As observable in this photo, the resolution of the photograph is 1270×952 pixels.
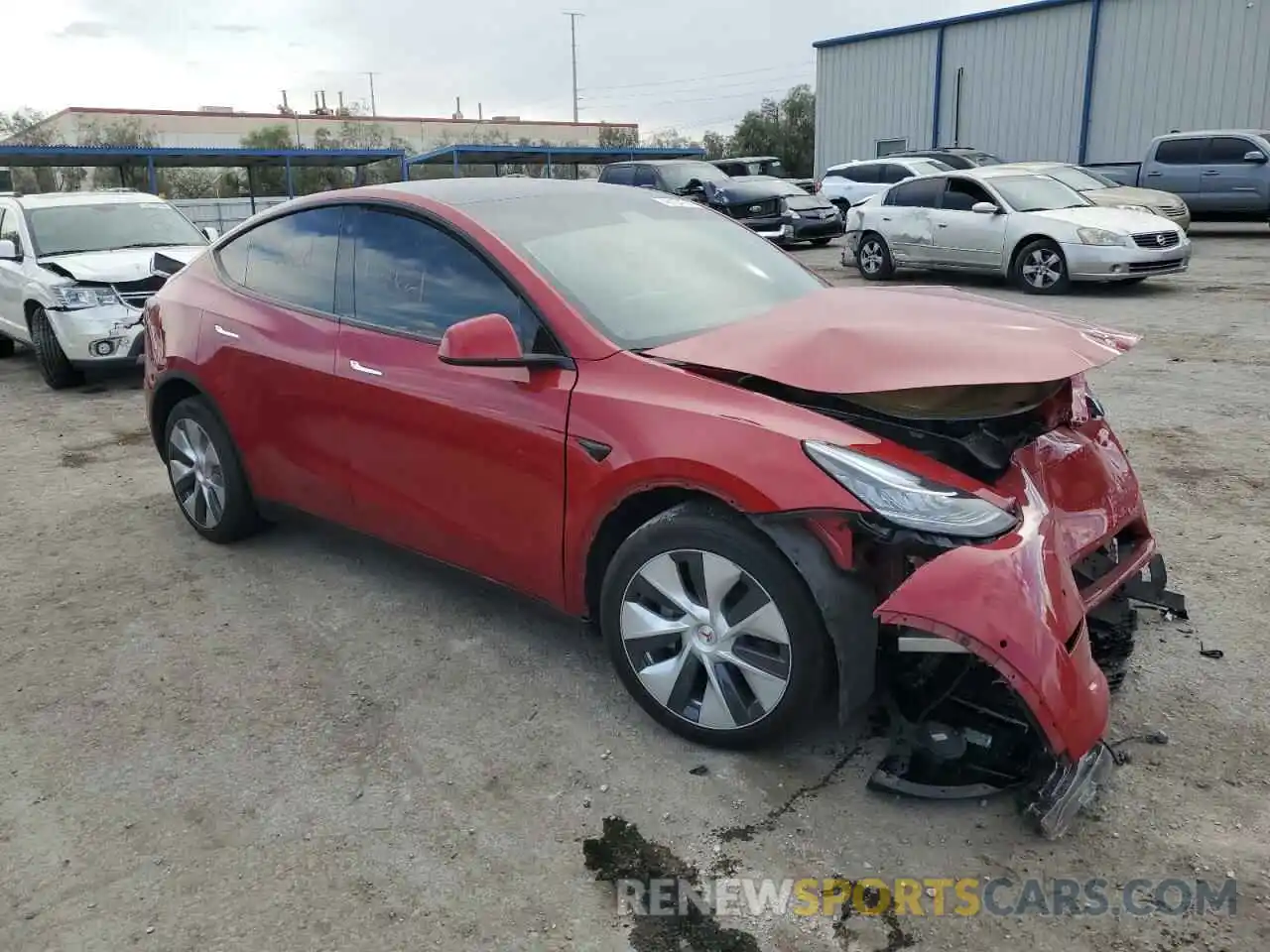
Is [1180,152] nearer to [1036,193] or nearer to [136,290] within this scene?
[1036,193]

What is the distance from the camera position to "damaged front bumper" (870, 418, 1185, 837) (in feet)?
7.77

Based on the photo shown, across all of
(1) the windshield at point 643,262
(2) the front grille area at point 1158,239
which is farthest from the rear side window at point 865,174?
(1) the windshield at point 643,262

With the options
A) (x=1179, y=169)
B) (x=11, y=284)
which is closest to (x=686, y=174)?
(x=1179, y=169)

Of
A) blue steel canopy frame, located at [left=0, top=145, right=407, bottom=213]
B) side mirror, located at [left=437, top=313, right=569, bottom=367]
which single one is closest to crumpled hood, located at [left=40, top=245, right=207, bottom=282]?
side mirror, located at [left=437, top=313, right=569, bottom=367]

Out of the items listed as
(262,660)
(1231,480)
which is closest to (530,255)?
(262,660)

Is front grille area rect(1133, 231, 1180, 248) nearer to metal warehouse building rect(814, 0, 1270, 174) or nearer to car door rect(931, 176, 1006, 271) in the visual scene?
car door rect(931, 176, 1006, 271)

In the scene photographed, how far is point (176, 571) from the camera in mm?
4594

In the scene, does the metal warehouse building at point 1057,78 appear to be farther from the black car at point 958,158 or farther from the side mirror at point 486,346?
the side mirror at point 486,346

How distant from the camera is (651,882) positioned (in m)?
2.49

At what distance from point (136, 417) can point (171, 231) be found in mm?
2791

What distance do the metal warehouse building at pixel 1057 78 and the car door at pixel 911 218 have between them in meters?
14.6

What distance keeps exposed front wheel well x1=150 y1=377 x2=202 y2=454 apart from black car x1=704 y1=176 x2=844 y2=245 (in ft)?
46.2

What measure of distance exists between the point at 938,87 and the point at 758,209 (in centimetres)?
1324

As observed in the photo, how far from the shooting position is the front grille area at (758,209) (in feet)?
59.1
